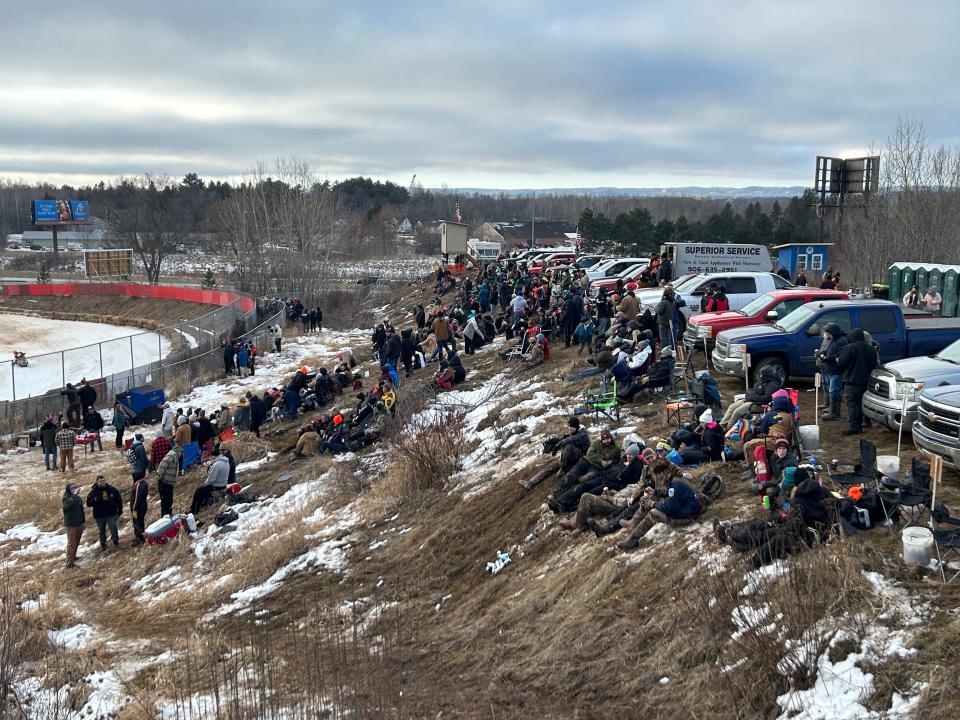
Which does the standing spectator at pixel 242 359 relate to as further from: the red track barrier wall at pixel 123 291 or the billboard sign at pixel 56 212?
the billboard sign at pixel 56 212

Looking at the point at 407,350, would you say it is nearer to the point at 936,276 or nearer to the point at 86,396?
the point at 86,396

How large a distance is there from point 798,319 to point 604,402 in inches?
145

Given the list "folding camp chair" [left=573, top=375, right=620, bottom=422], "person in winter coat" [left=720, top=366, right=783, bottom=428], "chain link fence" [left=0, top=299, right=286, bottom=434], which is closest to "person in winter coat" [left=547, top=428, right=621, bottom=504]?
"person in winter coat" [left=720, top=366, right=783, bottom=428]

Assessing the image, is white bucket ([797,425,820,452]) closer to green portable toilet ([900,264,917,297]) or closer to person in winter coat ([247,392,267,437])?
person in winter coat ([247,392,267,437])

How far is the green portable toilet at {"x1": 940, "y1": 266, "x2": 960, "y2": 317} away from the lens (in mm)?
26000

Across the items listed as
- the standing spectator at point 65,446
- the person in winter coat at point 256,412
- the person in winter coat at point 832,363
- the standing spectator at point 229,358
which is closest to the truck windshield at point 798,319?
the person in winter coat at point 832,363

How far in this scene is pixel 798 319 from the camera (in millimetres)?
15641

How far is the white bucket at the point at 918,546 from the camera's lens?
7949 mm

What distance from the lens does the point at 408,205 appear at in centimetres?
17500

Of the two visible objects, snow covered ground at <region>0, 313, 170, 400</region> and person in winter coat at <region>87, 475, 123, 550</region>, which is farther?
snow covered ground at <region>0, 313, 170, 400</region>

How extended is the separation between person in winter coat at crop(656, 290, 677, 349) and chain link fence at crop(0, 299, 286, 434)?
19.6 m

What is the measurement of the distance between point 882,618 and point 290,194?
65172 millimetres

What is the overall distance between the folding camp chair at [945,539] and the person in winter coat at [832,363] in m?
4.87

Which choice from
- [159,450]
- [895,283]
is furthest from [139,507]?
[895,283]
